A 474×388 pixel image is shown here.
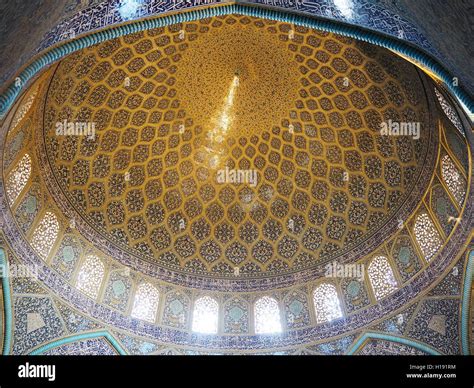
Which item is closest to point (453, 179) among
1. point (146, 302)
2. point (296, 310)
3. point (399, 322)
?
point (399, 322)

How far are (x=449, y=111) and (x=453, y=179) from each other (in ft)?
5.39

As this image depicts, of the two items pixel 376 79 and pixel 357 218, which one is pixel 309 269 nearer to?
pixel 357 218

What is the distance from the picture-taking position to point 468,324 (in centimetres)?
1288

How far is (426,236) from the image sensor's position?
1398 centimetres

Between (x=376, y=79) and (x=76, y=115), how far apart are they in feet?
25.7

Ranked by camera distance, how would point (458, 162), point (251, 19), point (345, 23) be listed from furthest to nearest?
point (251, 19) → point (458, 162) → point (345, 23)

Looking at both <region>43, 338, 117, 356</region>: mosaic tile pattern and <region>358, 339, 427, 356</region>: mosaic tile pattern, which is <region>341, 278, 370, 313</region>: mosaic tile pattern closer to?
<region>358, 339, 427, 356</region>: mosaic tile pattern

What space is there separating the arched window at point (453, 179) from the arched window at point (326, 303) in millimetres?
4167

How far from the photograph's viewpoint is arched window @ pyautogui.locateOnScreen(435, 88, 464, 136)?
39.9 ft

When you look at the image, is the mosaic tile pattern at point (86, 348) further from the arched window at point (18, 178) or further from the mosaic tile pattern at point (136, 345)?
the arched window at point (18, 178)

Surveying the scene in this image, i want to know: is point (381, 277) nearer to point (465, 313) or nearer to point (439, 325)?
point (439, 325)

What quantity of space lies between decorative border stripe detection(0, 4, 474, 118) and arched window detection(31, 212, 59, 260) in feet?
20.2

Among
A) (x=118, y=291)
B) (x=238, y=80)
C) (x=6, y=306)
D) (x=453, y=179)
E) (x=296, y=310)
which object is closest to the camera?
(x=6, y=306)

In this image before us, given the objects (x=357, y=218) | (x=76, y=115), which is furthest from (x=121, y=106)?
(x=357, y=218)
